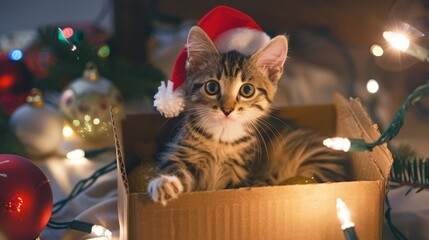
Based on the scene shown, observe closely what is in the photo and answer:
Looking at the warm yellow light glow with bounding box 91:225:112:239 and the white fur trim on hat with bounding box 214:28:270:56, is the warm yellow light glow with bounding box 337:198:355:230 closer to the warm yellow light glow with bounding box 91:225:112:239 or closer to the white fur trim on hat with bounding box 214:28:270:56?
the white fur trim on hat with bounding box 214:28:270:56

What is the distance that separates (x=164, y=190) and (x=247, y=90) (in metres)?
0.28

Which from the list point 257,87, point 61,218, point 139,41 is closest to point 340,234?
point 257,87

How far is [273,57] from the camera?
111 centimetres

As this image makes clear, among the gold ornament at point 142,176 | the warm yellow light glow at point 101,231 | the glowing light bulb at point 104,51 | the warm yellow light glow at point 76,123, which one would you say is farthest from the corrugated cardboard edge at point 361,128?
the glowing light bulb at point 104,51

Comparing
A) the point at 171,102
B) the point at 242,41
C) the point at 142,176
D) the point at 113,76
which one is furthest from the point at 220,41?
the point at 113,76

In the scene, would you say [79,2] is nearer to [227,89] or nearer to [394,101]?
[394,101]

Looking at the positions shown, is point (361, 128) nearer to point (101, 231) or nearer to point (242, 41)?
point (242, 41)

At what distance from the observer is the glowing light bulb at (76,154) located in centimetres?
163

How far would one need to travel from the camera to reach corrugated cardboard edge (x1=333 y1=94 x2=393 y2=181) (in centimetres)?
100

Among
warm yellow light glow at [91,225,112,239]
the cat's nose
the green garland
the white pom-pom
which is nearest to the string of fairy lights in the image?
the cat's nose

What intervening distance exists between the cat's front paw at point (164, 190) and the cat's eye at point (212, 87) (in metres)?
Answer: 0.22

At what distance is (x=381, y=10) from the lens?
1.91 m

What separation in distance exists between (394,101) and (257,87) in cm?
86

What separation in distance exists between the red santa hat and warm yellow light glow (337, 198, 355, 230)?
0.36m
